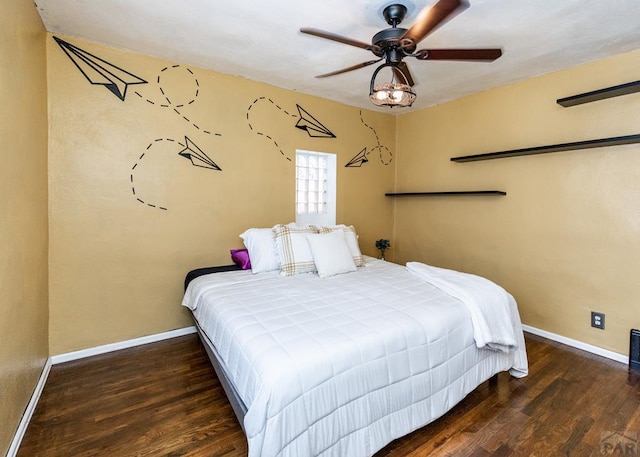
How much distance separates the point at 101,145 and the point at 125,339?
1676 millimetres

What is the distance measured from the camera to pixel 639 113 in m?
2.40

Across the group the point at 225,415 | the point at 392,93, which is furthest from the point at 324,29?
the point at 225,415

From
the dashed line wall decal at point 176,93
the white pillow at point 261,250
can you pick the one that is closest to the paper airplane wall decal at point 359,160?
the white pillow at point 261,250

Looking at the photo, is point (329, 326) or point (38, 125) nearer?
point (329, 326)

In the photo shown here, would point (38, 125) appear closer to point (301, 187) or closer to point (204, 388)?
point (204, 388)

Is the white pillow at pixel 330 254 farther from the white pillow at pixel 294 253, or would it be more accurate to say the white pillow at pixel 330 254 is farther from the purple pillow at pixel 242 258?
the purple pillow at pixel 242 258

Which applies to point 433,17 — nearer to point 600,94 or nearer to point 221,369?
point 600,94

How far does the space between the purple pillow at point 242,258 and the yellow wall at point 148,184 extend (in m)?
0.21

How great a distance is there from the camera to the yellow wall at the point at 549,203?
2500 mm

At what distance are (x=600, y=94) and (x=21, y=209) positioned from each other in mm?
4075

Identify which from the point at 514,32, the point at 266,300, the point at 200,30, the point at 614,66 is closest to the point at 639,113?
the point at 614,66

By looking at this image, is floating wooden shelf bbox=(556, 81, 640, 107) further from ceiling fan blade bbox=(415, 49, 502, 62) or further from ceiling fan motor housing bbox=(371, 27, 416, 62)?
ceiling fan motor housing bbox=(371, 27, 416, 62)

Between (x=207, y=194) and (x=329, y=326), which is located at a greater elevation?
(x=207, y=194)

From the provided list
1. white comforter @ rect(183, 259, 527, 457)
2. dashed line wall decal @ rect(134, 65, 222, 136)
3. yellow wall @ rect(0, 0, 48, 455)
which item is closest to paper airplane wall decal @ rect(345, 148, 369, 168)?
dashed line wall decal @ rect(134, 65, 222, 136)
